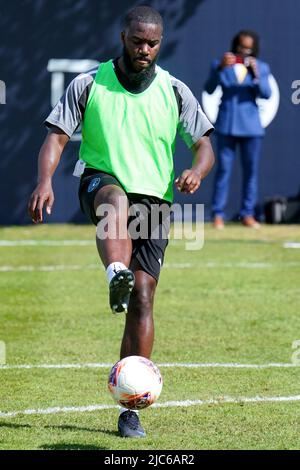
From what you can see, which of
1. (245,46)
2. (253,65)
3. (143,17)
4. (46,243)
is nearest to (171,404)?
(143,17)

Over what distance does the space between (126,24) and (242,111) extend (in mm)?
10584

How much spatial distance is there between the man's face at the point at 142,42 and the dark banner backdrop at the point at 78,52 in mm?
10750

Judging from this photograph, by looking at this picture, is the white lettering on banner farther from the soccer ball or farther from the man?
the soccer ball

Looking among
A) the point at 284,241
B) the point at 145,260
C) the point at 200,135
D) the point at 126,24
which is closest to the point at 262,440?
the point at 145,260

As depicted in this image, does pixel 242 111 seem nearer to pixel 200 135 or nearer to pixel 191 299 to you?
pixel 191 299

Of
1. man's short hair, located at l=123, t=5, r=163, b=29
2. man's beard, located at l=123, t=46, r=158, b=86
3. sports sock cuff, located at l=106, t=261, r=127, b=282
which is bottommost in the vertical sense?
sports sock cuff, located at l=106, t=261, r=127, b=282

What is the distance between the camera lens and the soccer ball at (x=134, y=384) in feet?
21.2

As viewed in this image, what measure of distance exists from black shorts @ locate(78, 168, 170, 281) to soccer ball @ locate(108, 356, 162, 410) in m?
0.68

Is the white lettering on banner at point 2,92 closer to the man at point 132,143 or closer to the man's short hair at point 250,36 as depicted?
the man's short hair at point 250,36

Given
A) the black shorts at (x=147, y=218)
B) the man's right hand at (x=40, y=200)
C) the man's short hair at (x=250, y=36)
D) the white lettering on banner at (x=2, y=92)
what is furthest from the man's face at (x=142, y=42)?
the white lettering on banner at (x=2, y=92)

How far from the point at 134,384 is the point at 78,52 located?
1212cm

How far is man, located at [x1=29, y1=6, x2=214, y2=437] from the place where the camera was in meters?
6.93

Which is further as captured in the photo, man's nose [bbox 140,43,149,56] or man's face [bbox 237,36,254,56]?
man's face [bbox 237,36,254,56]

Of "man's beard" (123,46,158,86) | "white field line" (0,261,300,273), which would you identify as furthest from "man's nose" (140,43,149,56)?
"white field line" (0,261,300,273)
